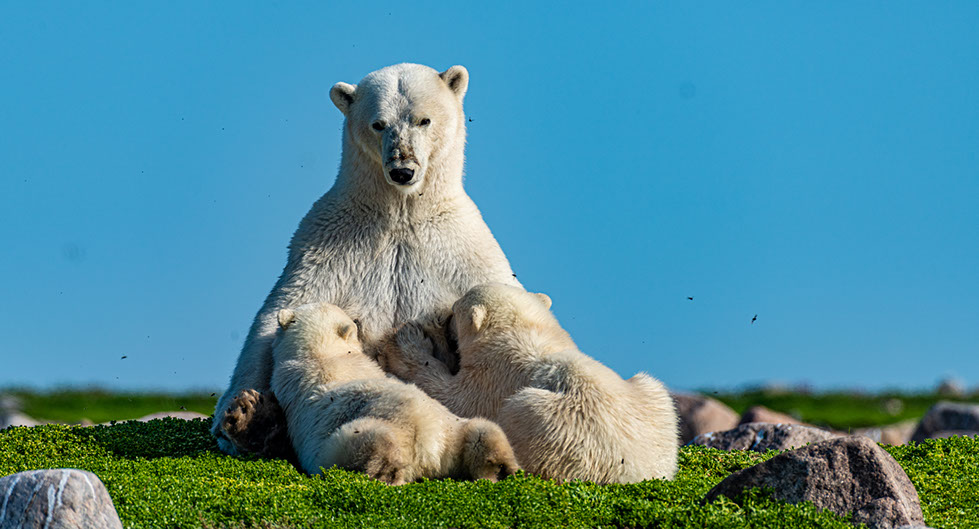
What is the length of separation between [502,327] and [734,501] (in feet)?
6.96

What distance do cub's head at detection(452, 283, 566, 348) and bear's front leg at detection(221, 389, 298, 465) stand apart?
1.54 metres

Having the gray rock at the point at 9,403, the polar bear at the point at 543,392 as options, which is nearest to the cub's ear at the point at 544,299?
the polar bear at the point at 543,392

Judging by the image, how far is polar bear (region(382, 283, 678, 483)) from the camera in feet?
23.6

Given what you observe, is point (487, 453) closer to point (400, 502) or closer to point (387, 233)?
point (400, 502)

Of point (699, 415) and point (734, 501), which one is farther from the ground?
point (699, 415)

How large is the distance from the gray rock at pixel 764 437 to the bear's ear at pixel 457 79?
5.51 metres

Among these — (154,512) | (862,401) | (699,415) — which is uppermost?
(862,401)

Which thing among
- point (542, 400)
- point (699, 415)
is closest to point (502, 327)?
point (542, 400)

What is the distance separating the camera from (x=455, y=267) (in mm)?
8953

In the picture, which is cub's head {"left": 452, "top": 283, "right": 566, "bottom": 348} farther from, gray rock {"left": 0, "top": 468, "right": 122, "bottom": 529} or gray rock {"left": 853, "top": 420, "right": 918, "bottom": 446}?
gray rock {"left": 853, "top": 420, "right": 918, "bottom": 446}

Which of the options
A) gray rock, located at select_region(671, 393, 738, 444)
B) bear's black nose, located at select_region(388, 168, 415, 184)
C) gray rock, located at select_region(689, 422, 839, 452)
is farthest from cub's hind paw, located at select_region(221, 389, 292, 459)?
gray rock, located at select_region(671, 393, 738, 444)

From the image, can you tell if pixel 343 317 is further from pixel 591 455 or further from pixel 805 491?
pixel 805 491

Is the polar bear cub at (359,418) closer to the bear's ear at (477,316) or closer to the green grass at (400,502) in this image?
the green grass at (400,502)

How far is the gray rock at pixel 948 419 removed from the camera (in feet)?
59.1
